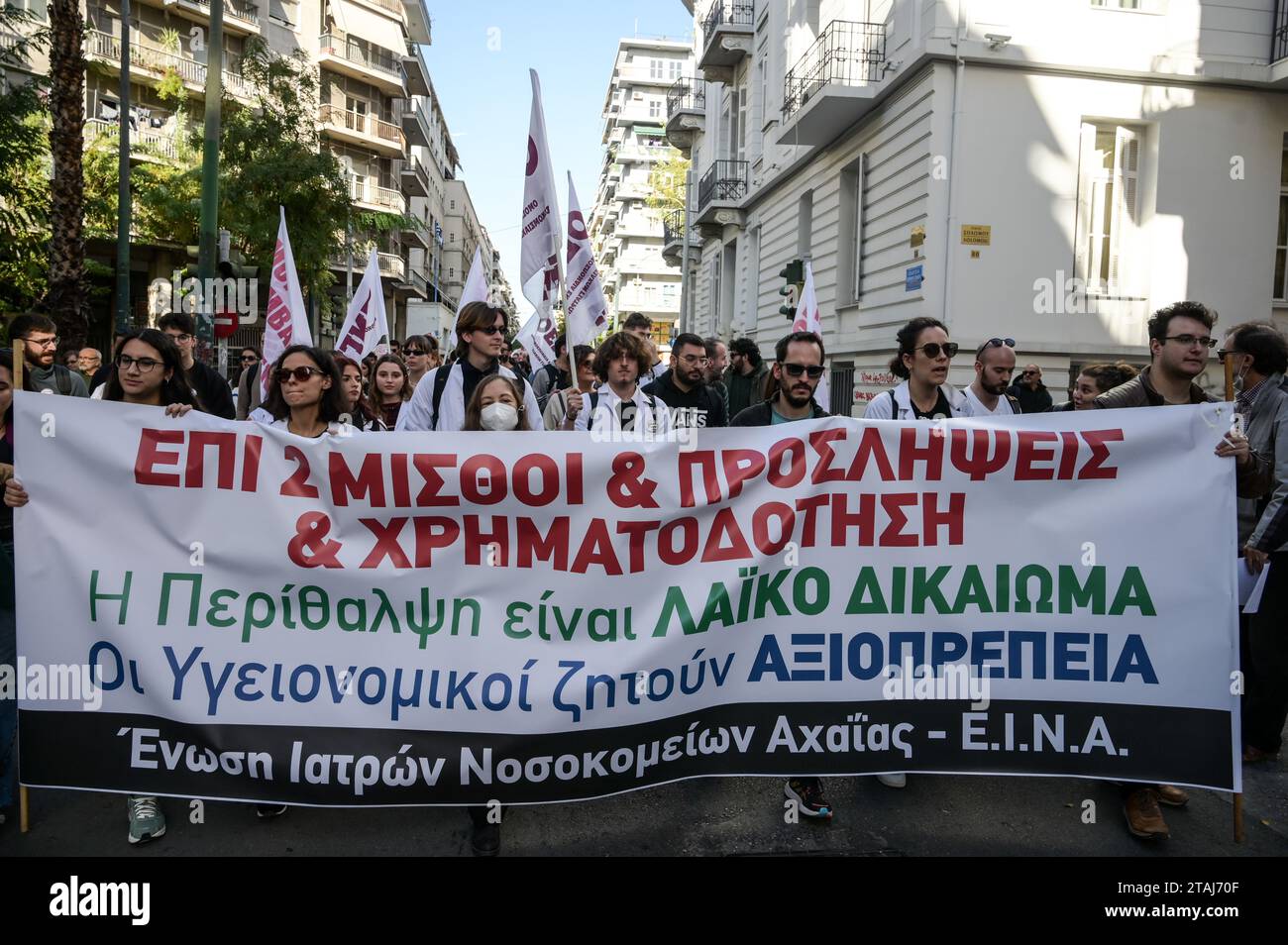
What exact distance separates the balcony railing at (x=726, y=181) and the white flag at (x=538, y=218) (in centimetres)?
2047

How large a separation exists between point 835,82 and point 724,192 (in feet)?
33.4

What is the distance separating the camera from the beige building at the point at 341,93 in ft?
111

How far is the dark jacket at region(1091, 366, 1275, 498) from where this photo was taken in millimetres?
3932

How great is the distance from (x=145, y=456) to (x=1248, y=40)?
15942mm

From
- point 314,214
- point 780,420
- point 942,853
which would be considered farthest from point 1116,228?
point 314,214

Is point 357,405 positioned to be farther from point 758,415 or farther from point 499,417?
point 758,415

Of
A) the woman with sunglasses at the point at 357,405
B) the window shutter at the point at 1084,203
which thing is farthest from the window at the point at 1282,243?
the woman with sunglasses at the point at 357,405

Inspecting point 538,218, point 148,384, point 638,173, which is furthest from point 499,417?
point 638,173

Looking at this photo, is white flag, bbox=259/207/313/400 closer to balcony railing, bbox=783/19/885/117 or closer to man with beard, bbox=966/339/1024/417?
man with beard, bbox=966/339/1024/417

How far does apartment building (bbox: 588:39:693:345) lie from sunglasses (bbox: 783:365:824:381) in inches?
2691

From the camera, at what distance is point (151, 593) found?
3.52 metres

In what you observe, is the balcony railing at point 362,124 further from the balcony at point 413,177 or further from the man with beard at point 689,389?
the man with beard at point 689,389

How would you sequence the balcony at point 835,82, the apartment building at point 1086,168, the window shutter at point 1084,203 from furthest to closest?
the balcony at point 835,82 < the window shutter at point 1084,203 < the apartment building at point 1086,168

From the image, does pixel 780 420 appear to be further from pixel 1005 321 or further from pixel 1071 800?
pixel 1005 321
